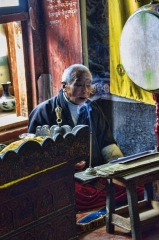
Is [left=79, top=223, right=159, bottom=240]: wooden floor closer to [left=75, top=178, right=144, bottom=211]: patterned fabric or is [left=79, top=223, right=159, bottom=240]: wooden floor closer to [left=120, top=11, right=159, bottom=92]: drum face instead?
[left=75, top=178, right=144, bottom=211]: patterned fabric

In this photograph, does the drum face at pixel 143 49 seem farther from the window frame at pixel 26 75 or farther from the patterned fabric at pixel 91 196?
the window frame at pixel 26 75

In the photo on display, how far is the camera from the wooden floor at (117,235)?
167 inches

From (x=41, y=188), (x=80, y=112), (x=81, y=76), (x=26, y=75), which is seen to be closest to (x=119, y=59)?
(x=81, y=76)

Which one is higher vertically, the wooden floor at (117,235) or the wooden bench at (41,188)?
the wooden bench at (41,188)

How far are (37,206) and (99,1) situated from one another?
2.34 metres

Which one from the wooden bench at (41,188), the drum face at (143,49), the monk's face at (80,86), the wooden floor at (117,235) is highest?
the drum face at (143,49)

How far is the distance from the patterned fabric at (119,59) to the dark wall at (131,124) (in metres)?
0.11

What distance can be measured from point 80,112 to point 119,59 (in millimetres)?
635

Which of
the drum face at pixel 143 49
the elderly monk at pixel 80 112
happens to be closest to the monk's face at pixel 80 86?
the elderly monk at pixel 80 112

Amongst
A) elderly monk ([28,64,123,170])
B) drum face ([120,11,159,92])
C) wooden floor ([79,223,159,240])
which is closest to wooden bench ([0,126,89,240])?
wooden floor ([79,223,159,240])

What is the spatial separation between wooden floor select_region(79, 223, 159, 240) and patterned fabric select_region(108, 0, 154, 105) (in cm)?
122

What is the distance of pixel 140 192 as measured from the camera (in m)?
4.81

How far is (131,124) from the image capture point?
5.29 meters

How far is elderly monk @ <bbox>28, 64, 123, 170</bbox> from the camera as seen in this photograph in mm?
4945
